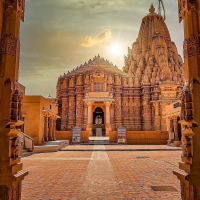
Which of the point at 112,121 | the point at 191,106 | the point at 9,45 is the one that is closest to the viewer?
the point at 191,106

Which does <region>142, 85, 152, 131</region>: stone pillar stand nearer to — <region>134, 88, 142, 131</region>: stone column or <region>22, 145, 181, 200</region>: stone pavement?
<region>134, 88, 142, 131</region>: stone column

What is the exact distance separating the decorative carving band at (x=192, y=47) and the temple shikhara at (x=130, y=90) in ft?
95.0

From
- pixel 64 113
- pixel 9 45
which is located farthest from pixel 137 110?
pixel 9 45

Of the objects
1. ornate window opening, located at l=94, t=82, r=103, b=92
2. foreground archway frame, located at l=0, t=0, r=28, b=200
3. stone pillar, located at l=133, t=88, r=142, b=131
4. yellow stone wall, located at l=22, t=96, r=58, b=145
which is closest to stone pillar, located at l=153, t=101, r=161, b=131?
stone pillar, located at l=133, t=88, r=142, b=131

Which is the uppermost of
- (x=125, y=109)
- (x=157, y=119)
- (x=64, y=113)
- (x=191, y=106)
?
(x=125, y=109)

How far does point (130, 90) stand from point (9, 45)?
36.4m

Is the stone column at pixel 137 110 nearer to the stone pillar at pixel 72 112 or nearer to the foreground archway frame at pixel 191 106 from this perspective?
the stone pillar at pixel 72 112

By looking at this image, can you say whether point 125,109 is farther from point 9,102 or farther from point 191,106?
point 9,102

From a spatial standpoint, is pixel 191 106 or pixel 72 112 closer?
pixel 191 106

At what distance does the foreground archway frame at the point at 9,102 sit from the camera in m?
4.13

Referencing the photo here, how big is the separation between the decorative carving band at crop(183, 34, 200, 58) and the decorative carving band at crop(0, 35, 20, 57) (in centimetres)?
369

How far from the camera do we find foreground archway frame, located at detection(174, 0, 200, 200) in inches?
167

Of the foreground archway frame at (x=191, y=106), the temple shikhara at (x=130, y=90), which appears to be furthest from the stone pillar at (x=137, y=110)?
the foreground archway frame at (x=191, y=106)

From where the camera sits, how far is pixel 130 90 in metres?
40.0
